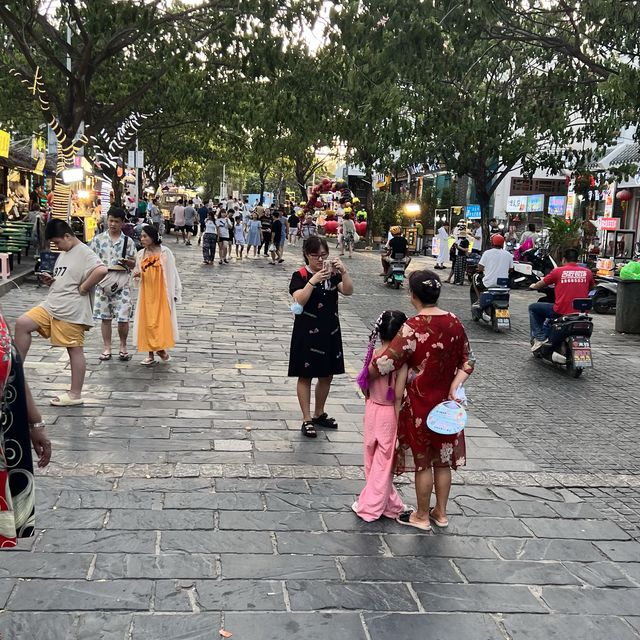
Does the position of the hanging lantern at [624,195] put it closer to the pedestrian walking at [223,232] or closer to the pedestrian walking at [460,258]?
the pedestrian walking at [460,258]

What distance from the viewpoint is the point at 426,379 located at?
14.0 ft

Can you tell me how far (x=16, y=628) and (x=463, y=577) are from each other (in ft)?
6.93

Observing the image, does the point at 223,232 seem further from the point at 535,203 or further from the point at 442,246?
the point at 535,203

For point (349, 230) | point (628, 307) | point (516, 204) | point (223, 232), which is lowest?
point (628, 307)

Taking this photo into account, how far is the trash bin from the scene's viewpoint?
12500mm

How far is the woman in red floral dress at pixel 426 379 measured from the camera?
13.9 ft

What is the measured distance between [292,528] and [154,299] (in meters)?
4.57

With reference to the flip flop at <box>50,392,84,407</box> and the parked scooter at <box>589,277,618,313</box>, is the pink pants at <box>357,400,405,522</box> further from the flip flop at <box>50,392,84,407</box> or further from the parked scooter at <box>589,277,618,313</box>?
the parked scooter at <box>589,277,618,313</box>

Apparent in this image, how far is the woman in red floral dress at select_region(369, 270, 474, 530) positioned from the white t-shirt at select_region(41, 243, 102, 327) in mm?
3249

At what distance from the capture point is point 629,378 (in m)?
9.16

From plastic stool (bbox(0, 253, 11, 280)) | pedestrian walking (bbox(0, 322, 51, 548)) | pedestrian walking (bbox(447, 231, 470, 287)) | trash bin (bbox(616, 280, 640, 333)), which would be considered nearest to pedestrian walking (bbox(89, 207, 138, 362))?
pedestrian walking (bbox(0, 322, 51, 548))

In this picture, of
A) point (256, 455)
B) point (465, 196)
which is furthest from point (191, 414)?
point (465, 196)

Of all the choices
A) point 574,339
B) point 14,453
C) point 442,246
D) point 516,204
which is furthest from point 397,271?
point 516,204

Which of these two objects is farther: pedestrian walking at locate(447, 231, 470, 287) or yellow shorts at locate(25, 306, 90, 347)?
pedestrian walking at locate(447, 231, 470, 287)
